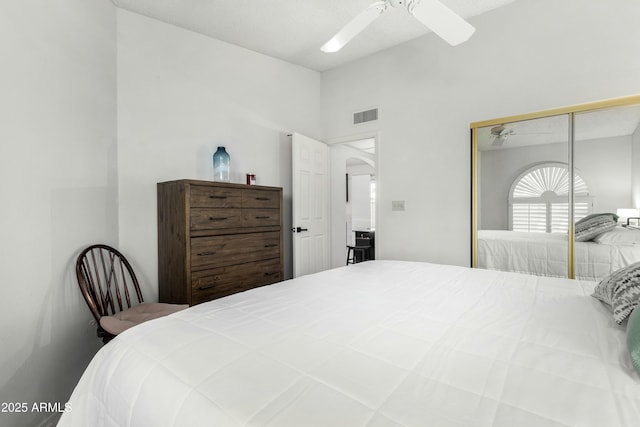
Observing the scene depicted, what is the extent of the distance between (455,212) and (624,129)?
130 centimetres

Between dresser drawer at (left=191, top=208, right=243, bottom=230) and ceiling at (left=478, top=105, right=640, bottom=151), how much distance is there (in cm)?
231

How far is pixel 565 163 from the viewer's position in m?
2.39

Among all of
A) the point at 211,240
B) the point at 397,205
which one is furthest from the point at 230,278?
the point at 397,205

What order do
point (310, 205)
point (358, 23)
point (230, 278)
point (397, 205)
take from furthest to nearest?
point (310, 205), point (397, 205), point (230, 278), point (358, 23)

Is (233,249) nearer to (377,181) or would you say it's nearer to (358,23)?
(377,181)

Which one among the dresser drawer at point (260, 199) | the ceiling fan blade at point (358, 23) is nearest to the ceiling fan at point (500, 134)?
the ceiling fan blade at point (358, 23)

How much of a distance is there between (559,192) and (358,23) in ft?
6.65

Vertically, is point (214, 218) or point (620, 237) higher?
point (214, 218)

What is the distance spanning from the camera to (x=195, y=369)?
32.6 inches

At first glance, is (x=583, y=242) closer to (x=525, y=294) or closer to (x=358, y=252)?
(x=525, y=294)

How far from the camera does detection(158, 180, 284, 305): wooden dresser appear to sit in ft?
7.78

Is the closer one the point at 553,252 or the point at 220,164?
the point at 553,252

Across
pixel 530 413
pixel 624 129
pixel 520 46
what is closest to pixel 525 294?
pixel 530 413

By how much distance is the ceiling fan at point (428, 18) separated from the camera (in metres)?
1.80
